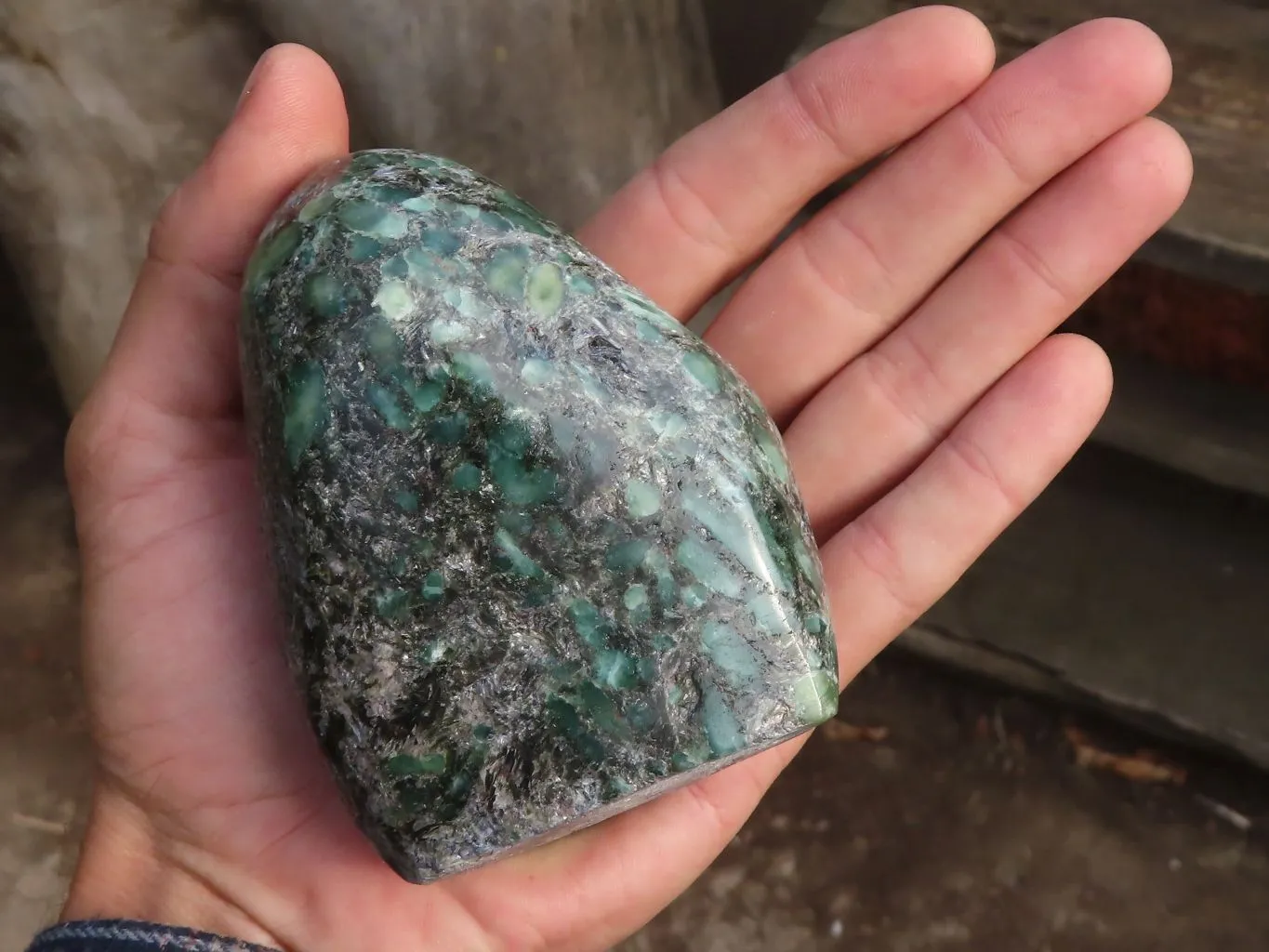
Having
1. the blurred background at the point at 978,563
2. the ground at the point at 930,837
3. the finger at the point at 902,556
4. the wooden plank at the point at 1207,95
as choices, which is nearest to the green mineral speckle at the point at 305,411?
the finger at the point at 902,556

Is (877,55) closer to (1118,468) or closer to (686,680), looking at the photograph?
(686,680)

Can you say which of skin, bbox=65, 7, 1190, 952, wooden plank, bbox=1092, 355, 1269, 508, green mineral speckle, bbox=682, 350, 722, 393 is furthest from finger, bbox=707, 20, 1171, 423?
wooden plank, bbox=1092, 355, 1269, 508

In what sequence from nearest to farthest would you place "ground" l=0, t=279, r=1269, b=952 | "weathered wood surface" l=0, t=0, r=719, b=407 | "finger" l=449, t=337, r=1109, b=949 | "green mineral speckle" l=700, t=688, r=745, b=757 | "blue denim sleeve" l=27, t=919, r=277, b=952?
"green mineral speckle" l=700, t=688, r=745, b=757 < "blue denim sleeve" l=27, t=919, r=277, b=952 < "finger" l=449, t=337, r=1109, b=949 < "weathered wood surface" l=0, t=0, r=719, b=407 < "ground" l=0, t=279, r=1269, b=952

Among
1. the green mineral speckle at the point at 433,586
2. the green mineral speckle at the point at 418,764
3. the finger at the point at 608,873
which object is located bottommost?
the finger at the point at 608,873

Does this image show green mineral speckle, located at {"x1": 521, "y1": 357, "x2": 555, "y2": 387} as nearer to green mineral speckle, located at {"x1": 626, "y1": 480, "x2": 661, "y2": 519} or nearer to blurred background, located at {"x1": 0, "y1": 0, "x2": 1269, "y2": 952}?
green mineral speckle, located at {"x1": 626, "y1": 480, "x2": 661, "y2": 519}

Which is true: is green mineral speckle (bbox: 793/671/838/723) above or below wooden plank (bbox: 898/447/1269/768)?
above

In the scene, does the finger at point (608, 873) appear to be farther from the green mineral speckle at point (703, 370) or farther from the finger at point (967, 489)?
the green mineral speckle at point (703, 370)

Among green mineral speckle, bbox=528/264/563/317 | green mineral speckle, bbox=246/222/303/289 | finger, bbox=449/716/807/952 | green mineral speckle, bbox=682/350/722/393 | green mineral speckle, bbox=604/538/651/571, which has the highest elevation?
green mineral speckle, bbox=246/222/303/289
